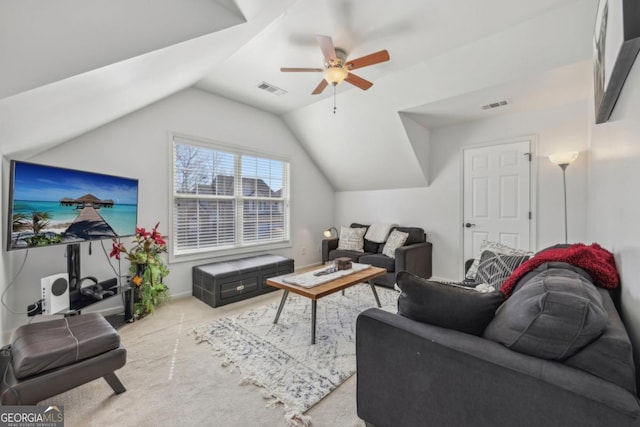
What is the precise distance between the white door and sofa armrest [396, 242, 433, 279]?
0.57m

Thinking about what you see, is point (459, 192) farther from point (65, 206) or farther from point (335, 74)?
point (65, 206)

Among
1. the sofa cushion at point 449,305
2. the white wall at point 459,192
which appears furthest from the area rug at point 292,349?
the white wall at point 459,192

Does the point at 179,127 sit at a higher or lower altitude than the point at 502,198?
higher

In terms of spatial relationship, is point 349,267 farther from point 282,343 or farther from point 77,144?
point 77,144

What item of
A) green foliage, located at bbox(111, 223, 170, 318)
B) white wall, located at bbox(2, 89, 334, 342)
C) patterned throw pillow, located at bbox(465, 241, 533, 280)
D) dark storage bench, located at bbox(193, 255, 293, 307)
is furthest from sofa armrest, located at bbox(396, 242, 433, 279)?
green foliage, located at bbox(111, 223, 170, 318)

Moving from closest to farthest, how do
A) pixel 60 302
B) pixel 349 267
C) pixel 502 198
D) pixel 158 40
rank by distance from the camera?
pixel 158 40
pixel 60 302
pixel 349 267
pixel 502 198

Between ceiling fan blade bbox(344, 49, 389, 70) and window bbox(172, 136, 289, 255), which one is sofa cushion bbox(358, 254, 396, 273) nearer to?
window bbox(172, 136, 289, 255)

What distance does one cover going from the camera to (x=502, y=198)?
148 inches

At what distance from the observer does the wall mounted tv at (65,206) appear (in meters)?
1.93

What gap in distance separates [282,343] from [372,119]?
3.27 m

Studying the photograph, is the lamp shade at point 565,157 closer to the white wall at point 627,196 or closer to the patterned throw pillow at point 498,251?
the patterned throw pillow at point 498,251

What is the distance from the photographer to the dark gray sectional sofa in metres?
0.82

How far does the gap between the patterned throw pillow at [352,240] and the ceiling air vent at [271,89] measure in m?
2.59

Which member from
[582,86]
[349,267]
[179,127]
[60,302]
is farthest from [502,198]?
[60,302]
